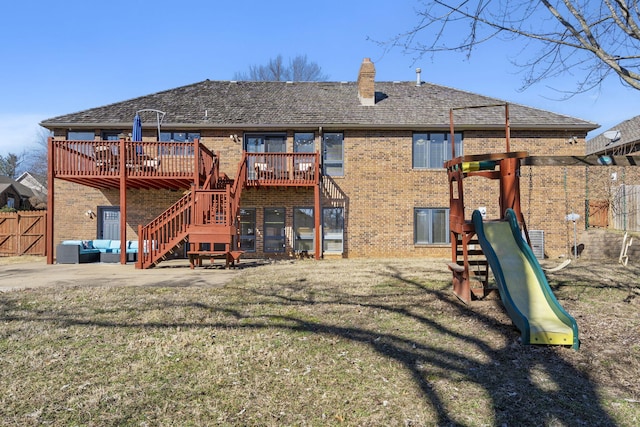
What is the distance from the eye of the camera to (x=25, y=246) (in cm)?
1850

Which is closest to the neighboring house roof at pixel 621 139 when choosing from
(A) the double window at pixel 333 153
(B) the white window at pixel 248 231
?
(A) the double window at pixel 333 153

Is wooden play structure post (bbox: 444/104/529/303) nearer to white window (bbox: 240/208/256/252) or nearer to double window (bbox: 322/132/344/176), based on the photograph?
double window (bbox: 322/132/344/176)

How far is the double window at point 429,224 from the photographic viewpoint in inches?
634

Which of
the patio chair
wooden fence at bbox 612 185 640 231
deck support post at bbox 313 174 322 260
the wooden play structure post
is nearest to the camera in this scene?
the wooden play structure post

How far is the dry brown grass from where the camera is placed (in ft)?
11.7

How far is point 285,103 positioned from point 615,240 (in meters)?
12.9

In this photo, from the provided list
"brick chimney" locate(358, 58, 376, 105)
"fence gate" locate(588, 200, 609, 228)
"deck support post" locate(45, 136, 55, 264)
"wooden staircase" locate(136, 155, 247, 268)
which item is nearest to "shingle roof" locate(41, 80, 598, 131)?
"brick chimney" locate(358, 58, 376, 105)

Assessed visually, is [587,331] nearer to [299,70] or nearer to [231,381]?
[231,381]

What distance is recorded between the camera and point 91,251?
14.7m

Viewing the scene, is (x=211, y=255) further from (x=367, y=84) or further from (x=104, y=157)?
(x=367, y=84)

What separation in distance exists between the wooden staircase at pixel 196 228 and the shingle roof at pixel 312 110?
4.51 m

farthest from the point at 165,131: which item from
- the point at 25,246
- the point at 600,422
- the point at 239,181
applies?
the point at 600,422

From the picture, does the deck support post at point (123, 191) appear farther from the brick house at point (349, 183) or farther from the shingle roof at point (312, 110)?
the shingle roof at point (312, 110)

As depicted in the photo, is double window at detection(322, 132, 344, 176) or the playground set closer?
the playground set
